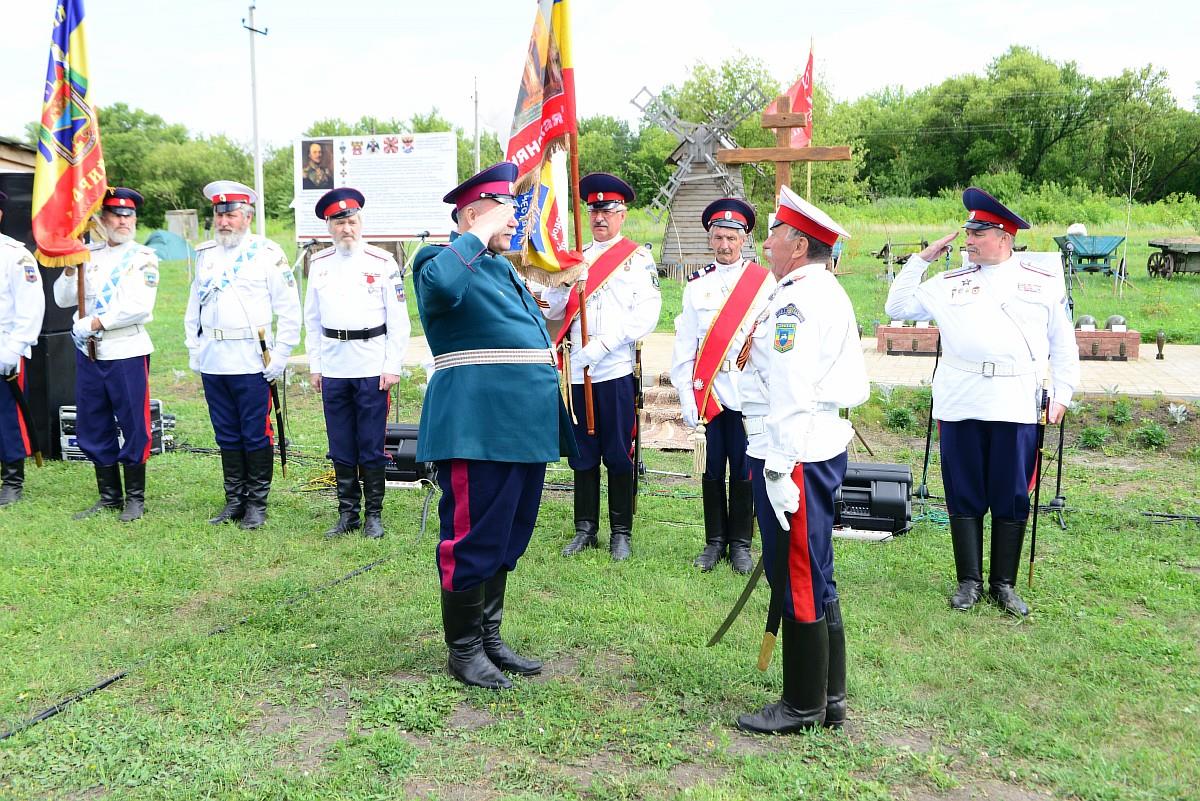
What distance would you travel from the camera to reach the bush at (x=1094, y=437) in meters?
8.31

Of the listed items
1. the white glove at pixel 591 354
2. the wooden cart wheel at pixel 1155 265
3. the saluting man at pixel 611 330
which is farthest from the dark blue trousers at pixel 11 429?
the wooden cart wheel at pixel 1155 265

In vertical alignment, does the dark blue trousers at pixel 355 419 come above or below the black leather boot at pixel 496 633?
above

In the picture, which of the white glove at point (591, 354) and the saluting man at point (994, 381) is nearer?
the saluting man at point (994, 381)

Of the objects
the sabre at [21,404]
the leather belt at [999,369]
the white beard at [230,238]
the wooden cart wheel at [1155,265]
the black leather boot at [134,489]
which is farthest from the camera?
the wooden cart wheel at [1155,265]

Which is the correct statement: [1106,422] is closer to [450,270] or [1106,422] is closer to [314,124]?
[450,270]

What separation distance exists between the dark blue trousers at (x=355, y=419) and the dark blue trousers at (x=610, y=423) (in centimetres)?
Result: 131

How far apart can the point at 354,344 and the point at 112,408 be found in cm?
186

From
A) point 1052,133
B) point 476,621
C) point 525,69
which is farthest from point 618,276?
point 1052,133

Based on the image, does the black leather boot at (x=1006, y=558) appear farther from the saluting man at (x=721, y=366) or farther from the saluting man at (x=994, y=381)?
the saluting man at (x=721, y=366)

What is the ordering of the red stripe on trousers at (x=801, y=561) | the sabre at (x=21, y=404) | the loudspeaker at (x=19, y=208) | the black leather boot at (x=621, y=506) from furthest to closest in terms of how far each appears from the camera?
the loudspeaker at (x=19, y=208), the sabre at (x=21, y=404), the black leather boot at (x=621, y=506), the red stripe on trousers at (x=801, y=561)

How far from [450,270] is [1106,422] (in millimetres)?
7214

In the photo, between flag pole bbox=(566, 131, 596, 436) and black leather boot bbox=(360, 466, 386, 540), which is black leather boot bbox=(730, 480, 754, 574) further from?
black leather boot bbox=(360, 466, 386, 540)

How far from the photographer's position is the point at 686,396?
5.41 m

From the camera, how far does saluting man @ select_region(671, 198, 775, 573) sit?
5.38 meters
